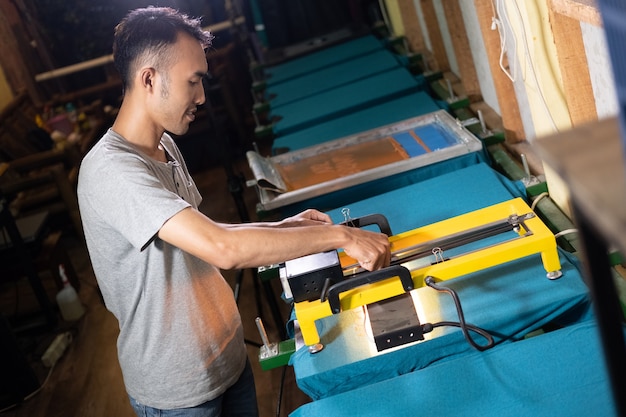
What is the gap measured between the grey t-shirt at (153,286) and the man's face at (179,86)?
0.40ft

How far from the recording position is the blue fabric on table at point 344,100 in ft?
15.4

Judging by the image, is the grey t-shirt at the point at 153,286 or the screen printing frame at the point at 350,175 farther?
the screen printing frame at the point at 350,175

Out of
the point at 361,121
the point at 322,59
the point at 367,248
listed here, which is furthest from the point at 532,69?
the point at 322,59

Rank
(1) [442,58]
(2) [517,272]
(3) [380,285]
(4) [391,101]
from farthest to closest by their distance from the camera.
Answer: (1) [442,58] → (4) [391,101] → (2) [517,272] → (3) [380,285]

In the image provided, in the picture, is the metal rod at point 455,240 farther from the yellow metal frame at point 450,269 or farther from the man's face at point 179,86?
the man's face at point 179,86

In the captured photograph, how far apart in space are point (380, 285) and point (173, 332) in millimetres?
564

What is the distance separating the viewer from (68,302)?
514cm

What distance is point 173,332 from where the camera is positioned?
189 cm

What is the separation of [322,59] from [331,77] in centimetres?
80

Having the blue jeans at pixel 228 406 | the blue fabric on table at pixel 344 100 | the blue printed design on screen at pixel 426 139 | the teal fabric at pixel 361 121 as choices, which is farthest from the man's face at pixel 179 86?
the blue fabric on table at pixel 344 100

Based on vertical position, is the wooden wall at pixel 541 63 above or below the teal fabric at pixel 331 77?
above

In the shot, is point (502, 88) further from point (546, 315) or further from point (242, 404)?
point (242, 404)

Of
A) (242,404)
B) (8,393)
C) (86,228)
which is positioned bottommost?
(8,393)

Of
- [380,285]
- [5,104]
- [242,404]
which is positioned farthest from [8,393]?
[5,104]
